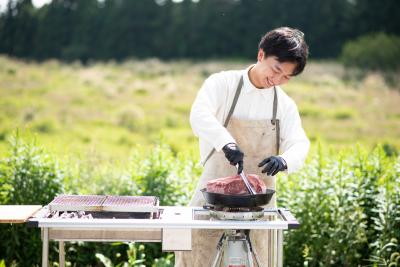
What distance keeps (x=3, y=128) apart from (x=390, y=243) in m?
12.3

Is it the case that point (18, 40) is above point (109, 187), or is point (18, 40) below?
above

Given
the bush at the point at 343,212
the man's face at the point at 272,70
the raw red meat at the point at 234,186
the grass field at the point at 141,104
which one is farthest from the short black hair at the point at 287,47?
the grass field at the point at 141,104

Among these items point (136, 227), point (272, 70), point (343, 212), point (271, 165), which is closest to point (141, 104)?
point (343, 212)

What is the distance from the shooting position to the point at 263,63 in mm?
3479

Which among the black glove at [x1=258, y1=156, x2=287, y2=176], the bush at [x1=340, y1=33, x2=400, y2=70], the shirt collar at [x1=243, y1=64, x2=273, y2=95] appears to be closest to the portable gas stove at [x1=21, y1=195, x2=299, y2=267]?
the black glove at [x1=258, y1=156, x2=287, y2=176]

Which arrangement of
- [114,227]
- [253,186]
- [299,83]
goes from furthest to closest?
[299,83] → [253,186] → [114,227]

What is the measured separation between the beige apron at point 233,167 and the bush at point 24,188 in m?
1.80

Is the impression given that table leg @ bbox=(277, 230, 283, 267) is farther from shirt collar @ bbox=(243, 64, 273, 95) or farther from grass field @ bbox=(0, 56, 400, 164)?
grass field @ bbox=(0, 56, 400, 164)

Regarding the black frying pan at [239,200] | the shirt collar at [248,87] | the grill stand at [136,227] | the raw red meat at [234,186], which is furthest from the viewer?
the shirt collar at [248,87]

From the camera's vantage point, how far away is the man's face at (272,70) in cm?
336

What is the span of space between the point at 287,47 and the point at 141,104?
16384 millimetres

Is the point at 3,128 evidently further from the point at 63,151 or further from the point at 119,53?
the point at 119,53

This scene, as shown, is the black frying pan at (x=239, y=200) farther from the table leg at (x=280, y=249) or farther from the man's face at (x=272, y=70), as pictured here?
the man's face at (x=272, y=70)

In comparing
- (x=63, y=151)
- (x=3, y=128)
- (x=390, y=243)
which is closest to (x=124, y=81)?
(x=3, y=128)
